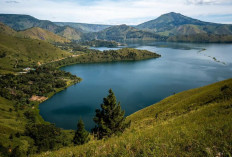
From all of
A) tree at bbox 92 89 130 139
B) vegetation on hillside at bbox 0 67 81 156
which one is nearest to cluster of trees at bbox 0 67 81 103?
vegetation on hillside at bbox 0 67 81 156

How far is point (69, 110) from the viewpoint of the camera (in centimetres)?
9912

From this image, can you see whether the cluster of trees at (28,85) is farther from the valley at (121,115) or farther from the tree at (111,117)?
the tree at (111,117)

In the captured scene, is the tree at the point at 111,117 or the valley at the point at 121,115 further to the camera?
the tree at the point at 111,117

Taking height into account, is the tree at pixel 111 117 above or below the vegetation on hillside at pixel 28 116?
above

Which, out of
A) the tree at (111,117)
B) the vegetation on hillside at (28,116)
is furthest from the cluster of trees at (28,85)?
the tree at (111,117)

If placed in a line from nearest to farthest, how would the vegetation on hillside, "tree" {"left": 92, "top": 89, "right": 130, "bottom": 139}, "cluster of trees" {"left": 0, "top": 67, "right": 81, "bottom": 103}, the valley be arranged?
the valley, "tree" {"left": 92, "top": 89, "right": 130, "bottom": 139}, the vegetation on hillside, "cluster of trees" {"left": 0, "top": 67, "right": 81, "bottom": 103}

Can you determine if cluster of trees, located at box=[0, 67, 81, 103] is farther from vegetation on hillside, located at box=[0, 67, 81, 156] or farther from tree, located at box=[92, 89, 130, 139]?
tree, located at box=[92, 89, 130, 139]

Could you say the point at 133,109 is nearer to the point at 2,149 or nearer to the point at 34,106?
the point at 2,149

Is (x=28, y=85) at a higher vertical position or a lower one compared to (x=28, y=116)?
higher

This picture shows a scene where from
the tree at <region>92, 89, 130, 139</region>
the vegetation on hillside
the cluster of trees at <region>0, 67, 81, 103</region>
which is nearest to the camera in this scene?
the tree at <region>92, 89, 130, 139</region>

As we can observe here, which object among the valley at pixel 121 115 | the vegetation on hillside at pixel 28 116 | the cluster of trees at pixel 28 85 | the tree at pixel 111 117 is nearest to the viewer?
the valley at pixel 121 115

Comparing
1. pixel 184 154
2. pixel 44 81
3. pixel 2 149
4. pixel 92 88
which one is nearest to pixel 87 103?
pixel 92 88

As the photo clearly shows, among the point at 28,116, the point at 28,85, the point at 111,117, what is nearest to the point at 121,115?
the point at 111,117

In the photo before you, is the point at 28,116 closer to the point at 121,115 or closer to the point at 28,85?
the point at 28,85
